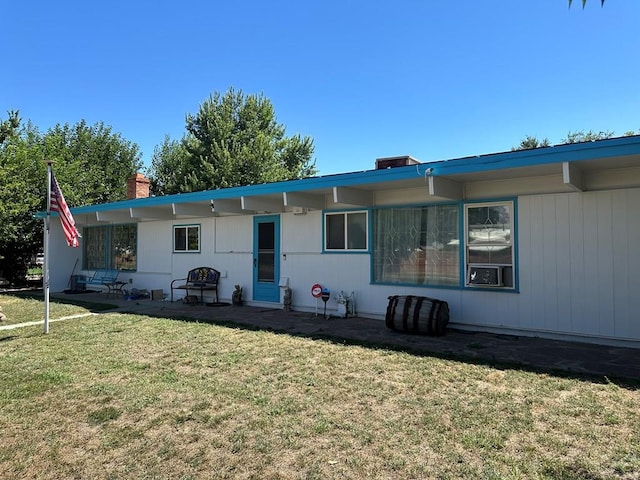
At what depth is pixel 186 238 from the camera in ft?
39.1

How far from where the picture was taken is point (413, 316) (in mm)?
6859

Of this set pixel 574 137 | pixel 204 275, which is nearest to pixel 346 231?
pixel 204 275

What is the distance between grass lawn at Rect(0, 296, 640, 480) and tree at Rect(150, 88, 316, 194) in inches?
914

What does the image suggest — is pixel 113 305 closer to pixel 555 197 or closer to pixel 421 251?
pixel 421 251

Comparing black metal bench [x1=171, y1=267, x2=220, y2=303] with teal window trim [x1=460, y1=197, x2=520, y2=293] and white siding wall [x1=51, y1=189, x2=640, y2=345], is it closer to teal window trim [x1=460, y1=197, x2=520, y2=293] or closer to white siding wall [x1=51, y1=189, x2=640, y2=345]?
white siding wall [x1=51, y1=189, x2=640, y2=345]

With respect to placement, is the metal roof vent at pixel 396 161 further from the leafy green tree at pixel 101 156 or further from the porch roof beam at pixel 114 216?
the leafy green tree at pixel 101 156

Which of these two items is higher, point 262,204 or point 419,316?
point 262,204

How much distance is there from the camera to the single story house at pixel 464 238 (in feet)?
19.8

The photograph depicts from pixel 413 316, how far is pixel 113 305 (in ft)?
24.9

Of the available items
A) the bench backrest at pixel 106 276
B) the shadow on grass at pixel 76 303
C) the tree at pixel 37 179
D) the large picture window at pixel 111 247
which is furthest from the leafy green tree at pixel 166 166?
the shadow on grass at pixel 76 303

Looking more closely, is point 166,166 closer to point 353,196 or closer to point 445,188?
point 353,196

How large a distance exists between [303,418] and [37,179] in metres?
17.2

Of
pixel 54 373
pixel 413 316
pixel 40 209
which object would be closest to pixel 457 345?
pixel 413 316

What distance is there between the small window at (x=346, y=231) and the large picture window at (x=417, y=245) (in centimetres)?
29
